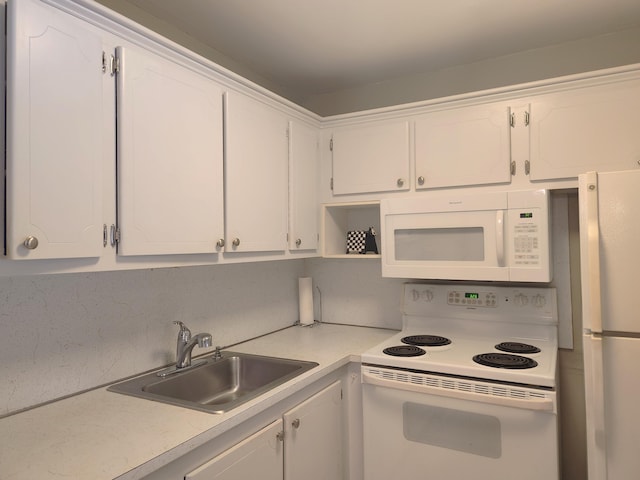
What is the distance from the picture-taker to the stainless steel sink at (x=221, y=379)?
1689 millimetres

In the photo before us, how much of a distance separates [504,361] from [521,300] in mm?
547

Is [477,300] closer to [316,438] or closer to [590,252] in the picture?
[590,252]

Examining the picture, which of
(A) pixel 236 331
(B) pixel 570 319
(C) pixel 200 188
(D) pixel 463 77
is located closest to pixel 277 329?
(A) pixel 236 331

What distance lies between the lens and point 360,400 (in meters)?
2.12

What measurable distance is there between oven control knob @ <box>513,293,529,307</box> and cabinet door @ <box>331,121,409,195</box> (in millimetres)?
826

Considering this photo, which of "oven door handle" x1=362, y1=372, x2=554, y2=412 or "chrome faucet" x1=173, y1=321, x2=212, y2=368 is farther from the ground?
"chrome faucet" x1=173, y1=321, x2=212, y2=368

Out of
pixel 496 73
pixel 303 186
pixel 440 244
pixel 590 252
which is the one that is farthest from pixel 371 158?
pixel 590 252

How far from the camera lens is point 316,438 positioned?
185 cm

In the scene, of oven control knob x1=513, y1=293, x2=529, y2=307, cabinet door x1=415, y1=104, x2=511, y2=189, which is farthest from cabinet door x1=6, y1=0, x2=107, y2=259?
oven control knob x1=513, y1=293, x2=529, y2=307

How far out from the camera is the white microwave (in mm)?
1955

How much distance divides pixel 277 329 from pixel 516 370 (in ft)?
4.75

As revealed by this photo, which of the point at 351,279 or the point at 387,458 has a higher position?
the point at 351,279

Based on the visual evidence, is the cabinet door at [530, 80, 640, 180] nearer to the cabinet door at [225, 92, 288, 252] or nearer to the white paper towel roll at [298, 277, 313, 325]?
the cabinet door at [225, 92, 288, 252]

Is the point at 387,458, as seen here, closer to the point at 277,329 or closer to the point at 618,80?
the point at 277,329
